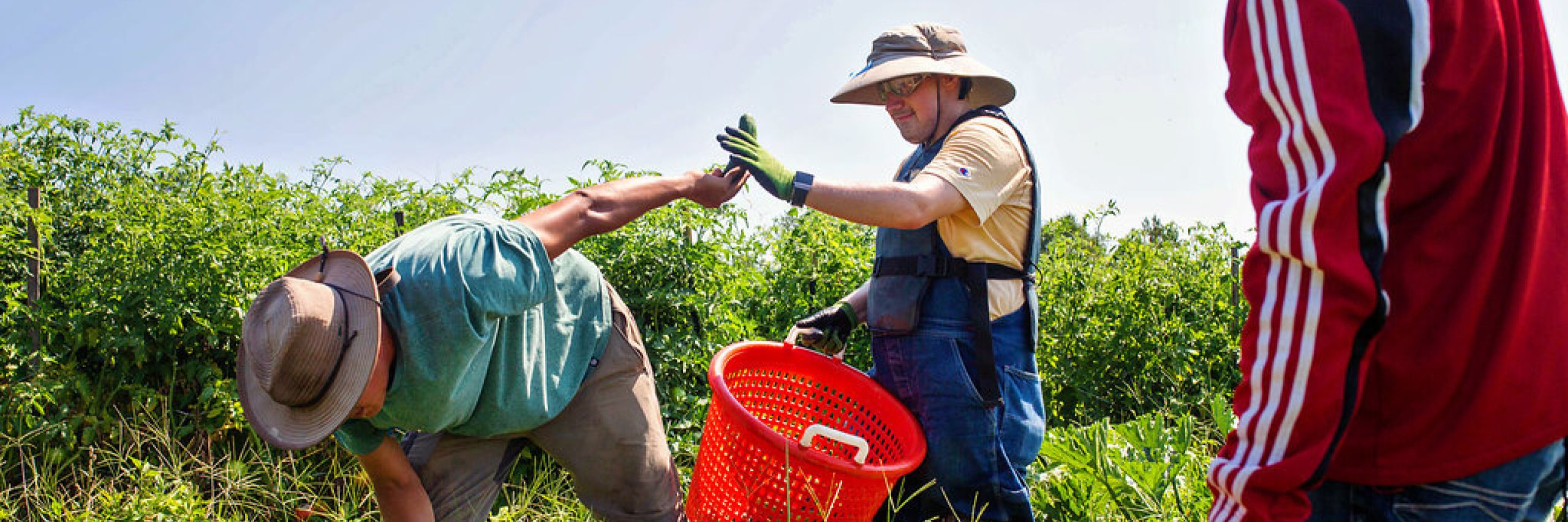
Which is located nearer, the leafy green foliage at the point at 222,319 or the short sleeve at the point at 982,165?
the short sleeve at the point at 982,165

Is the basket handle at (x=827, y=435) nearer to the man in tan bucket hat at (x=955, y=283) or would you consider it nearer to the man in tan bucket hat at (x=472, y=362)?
the man in tan bucket hat at (x=955, y=283)

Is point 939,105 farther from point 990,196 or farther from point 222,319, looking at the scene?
point 222,319

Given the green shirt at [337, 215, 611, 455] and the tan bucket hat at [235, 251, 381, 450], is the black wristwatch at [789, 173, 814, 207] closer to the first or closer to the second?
the green shirt at [337, 215, 611, 455]

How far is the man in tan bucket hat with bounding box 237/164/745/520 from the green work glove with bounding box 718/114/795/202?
198 mm

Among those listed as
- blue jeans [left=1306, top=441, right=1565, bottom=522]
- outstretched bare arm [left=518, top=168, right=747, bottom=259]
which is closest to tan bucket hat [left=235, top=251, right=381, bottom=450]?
outstretched bare arm [left=518, top=168, right=747, bottom=259]

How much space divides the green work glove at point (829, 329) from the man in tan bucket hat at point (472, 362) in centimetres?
48

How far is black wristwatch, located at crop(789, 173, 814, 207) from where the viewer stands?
2248mm

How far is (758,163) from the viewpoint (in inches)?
89.4

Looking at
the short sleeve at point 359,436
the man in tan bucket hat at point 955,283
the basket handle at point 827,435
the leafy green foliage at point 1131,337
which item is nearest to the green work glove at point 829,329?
the man in tan bucket hat at point 955,283

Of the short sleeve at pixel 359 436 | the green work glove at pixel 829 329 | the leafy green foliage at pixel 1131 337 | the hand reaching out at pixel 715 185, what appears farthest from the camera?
the leafy green foliage at pixel 1131 337

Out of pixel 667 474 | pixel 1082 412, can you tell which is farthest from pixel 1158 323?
pixel 667 474

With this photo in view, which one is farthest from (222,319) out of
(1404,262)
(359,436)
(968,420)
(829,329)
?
(1404,262)

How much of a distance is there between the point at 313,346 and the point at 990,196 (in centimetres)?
152

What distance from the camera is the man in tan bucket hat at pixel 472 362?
6.47 feet
